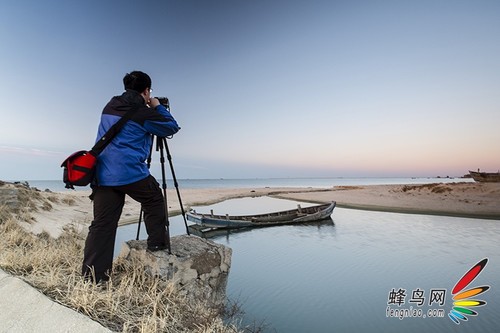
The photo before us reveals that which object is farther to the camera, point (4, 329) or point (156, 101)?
point (156, 101)

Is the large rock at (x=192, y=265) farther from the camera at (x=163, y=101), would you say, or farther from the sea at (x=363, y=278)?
the camera at (x=163, y=101)

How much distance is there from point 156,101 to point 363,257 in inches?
382

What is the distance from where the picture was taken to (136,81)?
342cm

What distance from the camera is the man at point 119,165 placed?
3211 mm

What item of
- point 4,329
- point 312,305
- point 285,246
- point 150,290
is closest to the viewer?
point 4,329

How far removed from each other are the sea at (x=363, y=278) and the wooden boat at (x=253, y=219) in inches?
39.4

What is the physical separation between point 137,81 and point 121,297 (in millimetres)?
2574

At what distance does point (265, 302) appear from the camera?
656 cm

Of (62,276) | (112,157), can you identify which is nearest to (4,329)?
(62,276)

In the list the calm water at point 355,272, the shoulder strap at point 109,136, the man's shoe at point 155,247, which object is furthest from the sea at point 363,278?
the shoulder strap at point 109,136

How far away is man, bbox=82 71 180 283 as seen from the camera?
3.21 metres

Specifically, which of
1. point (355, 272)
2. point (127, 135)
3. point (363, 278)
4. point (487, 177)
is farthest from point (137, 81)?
point (487, 177)

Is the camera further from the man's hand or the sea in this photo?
the sea

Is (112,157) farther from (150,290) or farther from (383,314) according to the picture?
(383,314)
